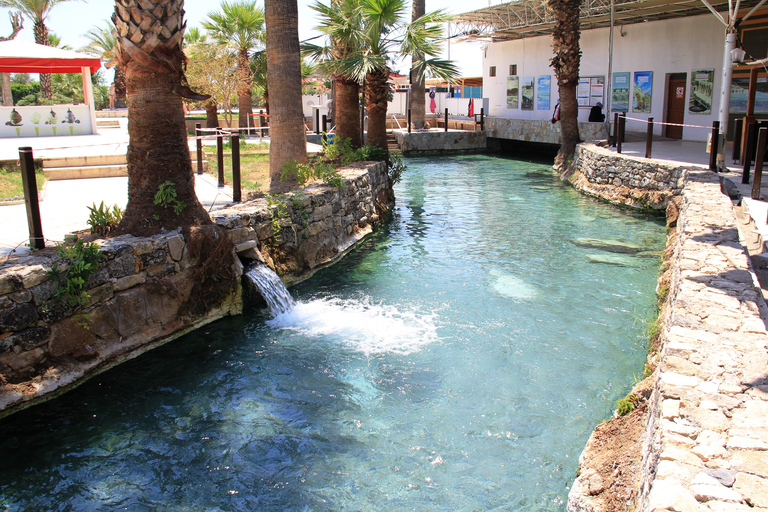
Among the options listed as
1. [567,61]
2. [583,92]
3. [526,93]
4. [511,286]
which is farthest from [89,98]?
[526,93]

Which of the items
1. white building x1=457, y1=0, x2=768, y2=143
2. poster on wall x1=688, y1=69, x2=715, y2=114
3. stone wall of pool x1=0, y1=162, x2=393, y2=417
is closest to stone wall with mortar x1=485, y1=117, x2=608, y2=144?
white building x1=457, y1=0, x2=768, y2=143

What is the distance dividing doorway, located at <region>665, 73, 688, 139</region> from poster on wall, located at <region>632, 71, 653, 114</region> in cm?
77

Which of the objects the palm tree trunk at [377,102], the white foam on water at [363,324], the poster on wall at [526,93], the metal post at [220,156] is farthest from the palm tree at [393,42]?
the poster on wall at [526,93]

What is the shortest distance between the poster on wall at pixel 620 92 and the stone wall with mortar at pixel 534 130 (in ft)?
8.02

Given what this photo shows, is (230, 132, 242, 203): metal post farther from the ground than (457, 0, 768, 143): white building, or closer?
closer

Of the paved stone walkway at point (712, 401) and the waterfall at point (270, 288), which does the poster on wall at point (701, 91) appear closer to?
the paved stone walkway at point (712, 401)

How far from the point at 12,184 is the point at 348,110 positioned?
7022mm

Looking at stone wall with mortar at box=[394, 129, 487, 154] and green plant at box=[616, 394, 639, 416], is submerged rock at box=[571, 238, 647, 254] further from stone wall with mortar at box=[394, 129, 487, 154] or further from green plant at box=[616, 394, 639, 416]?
stone wall with mortar at box=[394, 129, 487, 154]

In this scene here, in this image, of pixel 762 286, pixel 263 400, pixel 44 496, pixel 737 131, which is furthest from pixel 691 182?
pixel 44 496

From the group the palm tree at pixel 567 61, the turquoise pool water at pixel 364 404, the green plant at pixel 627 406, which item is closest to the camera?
the turquoise pool water at pixel 364 404

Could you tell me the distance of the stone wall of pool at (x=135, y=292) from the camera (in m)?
5.32

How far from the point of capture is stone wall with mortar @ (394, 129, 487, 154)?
27.9 m

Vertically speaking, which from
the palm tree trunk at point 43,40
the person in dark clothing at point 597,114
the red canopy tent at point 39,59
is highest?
the palm tree trunk at point 43,40

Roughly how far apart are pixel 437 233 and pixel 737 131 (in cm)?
769
